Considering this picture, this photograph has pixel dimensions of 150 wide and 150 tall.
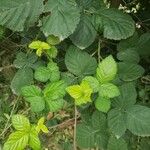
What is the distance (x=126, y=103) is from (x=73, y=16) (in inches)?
15.5

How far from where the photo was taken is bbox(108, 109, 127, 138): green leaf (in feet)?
4.72

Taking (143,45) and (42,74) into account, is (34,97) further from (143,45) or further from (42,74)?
(143,45)

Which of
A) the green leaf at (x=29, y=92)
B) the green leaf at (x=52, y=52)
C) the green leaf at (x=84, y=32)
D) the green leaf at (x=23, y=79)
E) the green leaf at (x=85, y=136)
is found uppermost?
the green leaf at (x=84, y=32)

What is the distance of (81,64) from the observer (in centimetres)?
152

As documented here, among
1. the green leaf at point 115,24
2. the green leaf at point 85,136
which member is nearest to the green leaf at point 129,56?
the green leaf at point 115,24

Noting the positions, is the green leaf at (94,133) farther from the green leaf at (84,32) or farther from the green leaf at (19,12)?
the green leaf at (19,12)

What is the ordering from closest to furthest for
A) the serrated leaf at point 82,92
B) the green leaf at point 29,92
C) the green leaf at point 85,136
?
1. the serrated leaf at point 82,92
2. the green leaf at point 29,92
3. the green leaf at point 85,136

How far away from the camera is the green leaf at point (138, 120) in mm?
1438

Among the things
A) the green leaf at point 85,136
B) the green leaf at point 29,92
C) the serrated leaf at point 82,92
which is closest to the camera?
the serrated leaf at point 82,92

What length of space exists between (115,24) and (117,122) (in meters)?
0.38

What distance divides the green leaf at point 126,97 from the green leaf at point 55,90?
22 centimetres

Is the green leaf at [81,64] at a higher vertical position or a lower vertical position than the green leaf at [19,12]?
lower

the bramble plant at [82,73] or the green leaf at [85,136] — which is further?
the green leaf at [85,136]

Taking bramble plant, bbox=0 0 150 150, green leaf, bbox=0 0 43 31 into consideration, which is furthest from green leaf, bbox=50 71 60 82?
green leaf, bbox=0 0 43 31
